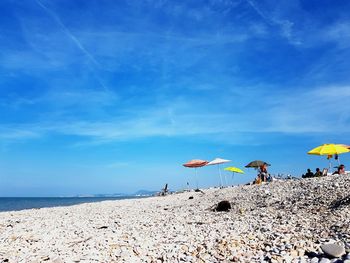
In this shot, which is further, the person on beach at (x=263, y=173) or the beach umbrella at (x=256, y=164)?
the beach umbrella at (x=256, y=164)

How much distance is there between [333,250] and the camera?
27.8ft

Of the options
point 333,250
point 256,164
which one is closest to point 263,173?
point 256,164

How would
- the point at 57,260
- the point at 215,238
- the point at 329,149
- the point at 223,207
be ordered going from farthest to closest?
1. the point at 329,149
2. the point at 223,207
3. the point at 215,238
4. the point at 57,260

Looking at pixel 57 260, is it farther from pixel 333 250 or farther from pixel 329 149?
pixel 329 149

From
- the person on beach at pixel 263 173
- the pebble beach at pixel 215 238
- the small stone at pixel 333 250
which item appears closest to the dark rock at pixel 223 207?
the pebble beach at pixel 215 238

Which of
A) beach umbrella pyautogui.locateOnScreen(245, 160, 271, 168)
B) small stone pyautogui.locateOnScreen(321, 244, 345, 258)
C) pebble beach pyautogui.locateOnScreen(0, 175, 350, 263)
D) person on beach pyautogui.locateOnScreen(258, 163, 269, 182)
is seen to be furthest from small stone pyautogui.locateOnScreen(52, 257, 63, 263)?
beach umbrella pyautogui.locateOnScreen(245, 160, 271, 168)

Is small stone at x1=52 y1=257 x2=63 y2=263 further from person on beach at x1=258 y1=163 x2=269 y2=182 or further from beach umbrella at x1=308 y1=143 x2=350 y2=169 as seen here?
person on beach at x1=258 y1=163 x2=269 y2=182

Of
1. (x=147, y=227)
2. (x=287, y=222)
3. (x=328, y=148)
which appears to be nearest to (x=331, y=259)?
(x=287, y=222)

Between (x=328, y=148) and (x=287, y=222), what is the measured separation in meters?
17.1

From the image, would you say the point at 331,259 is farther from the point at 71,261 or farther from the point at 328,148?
the point at 328,148

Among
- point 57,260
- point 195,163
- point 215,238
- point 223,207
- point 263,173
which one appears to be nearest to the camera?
point 57,260

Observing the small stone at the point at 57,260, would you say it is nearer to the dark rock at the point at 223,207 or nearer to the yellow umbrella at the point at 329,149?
the dark rock at the point at 223,207

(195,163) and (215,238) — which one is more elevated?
(195,163)

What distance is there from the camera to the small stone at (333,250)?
27.4ft
